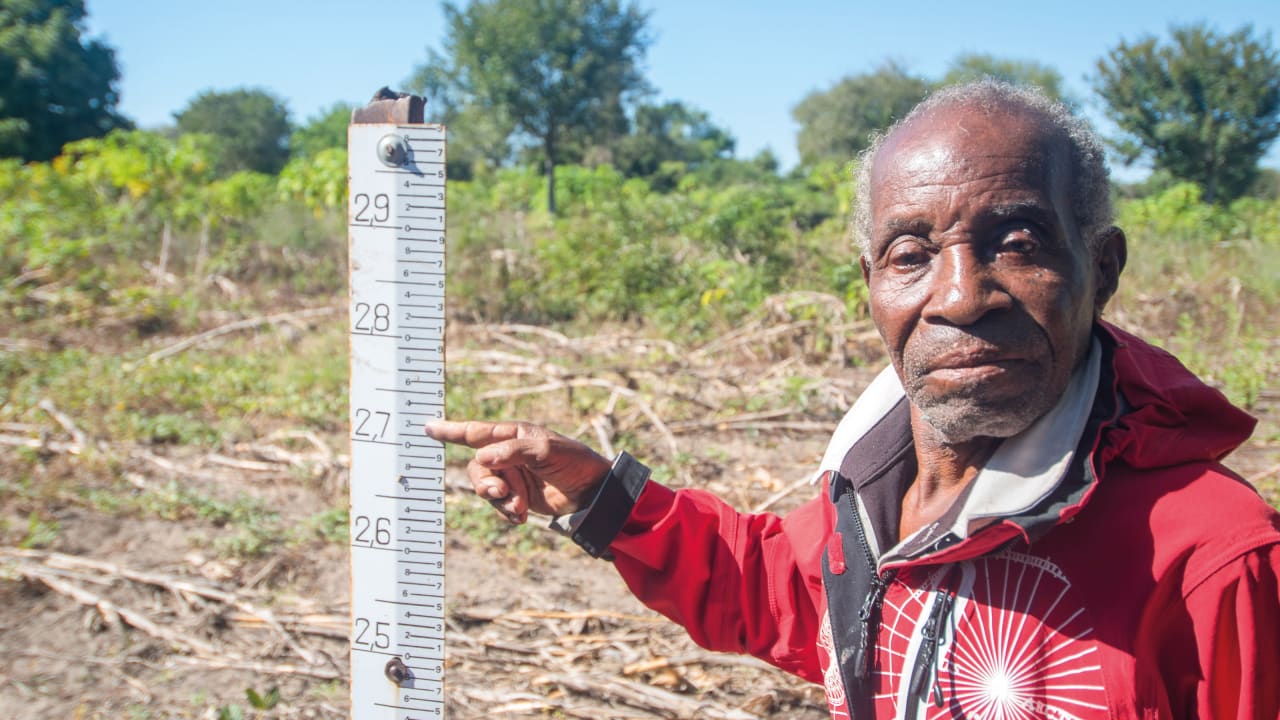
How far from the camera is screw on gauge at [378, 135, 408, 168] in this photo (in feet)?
5.14

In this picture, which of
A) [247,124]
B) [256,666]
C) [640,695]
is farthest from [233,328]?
[247,124]

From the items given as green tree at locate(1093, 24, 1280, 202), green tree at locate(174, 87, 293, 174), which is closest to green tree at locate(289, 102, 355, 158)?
green tree at locate(174, 87, 293, 174)

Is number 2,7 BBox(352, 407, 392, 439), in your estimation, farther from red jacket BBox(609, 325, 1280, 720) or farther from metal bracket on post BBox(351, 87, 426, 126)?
red jacket BBox(609, 325, 1280, 720)

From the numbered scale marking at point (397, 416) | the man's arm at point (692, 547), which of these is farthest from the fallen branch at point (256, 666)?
the man's arm at point (692, 547)

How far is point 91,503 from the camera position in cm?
493

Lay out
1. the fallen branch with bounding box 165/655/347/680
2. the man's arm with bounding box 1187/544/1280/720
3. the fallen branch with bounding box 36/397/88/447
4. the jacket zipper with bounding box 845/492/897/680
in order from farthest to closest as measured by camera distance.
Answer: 1. the fallen branch with bounding box 36/397/88/447
2. the fallen branch with bounding box 165/655/347/680
3. the jacket zipper with bounding box 845/492/897/680
4. the man's arm with bounding box 1187/544/1280/720

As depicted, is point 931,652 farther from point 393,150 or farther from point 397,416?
point 393,150

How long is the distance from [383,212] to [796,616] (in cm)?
111

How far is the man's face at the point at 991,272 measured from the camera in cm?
125

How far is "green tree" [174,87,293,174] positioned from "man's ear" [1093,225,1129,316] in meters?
46.4

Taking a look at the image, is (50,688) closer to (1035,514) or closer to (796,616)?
(796,616)

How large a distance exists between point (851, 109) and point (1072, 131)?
121 feet

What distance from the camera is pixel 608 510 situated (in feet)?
5.71

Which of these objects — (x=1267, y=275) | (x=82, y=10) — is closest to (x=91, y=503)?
(x=1267, y=275)
